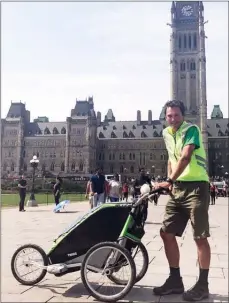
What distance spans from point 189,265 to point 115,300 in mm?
1925

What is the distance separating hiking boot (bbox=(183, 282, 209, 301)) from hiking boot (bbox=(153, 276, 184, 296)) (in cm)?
19

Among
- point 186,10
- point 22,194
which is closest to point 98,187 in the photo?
point 22,194

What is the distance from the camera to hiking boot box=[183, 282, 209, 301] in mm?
3903

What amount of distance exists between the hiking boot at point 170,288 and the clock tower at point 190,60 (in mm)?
95423

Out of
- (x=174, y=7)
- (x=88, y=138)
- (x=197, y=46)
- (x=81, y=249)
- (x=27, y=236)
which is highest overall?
(x=174, y=7)

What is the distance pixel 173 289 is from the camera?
4145mm

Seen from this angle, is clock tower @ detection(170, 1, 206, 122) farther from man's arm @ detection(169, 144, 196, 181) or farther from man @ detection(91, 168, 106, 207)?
man's arm @ detection(169, 144, 196, 181)

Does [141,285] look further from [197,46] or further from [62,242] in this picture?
[197,46]

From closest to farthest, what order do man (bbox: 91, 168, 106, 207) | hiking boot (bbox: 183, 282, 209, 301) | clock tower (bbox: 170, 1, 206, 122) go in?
hiking boot (bbox: 183, 282, 209, 301) → man (bbox: 91, 168, 106, 207) → clock tower (bbox: 170, 1, 206, 122)

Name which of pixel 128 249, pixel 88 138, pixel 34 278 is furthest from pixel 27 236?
pixel 88 138

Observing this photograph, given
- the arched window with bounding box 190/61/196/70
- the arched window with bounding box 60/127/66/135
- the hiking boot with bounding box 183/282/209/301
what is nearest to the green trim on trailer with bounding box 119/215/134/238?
the hiking boot with bounding box 183/282/209/301

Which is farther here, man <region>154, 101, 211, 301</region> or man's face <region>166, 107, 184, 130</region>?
man's face <region>166, 107, 184, 130</region>

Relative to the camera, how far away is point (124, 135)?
10938 centimetres

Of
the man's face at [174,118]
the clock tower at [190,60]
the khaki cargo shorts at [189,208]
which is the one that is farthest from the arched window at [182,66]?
the khaki cargo shorts at [189,208]
